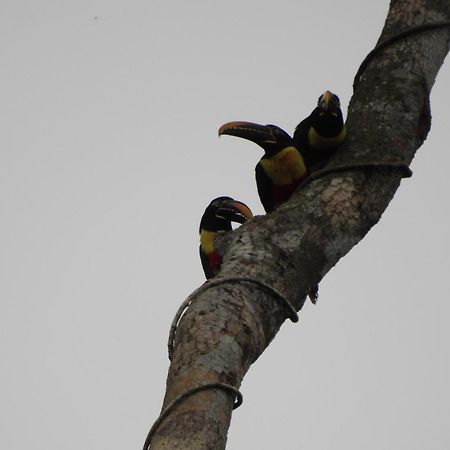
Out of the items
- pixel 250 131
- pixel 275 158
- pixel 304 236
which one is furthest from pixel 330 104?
pixel 304 236

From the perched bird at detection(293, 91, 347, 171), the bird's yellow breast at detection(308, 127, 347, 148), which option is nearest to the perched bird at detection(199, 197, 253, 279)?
the perched bird at detection(293, 91, 347, 171)

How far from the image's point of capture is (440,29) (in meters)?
3.36

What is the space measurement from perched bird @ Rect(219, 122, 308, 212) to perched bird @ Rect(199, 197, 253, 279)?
1291mm

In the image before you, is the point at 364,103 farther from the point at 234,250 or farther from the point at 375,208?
the point at 234,250

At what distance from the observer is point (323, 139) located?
3.85 meters

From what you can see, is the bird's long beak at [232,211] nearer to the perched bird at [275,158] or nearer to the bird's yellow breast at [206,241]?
the bird's yellow breast at [206,241]

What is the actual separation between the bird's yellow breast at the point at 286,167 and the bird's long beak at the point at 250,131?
13cm

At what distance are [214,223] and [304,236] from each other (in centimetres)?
399

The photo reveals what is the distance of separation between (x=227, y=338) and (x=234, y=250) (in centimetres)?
49

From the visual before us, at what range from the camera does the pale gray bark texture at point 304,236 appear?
2.09 metres

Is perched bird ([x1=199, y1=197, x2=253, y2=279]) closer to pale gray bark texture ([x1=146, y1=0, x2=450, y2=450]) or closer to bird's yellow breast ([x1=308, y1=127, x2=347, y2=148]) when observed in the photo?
bird's yellow breast ([x1=308, y1=127, x2=347, y2=148])

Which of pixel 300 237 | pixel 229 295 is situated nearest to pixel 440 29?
pixel 300 237

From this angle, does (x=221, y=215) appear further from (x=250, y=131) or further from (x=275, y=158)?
(x=250, y=131)

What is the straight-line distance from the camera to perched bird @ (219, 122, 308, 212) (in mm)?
4562
